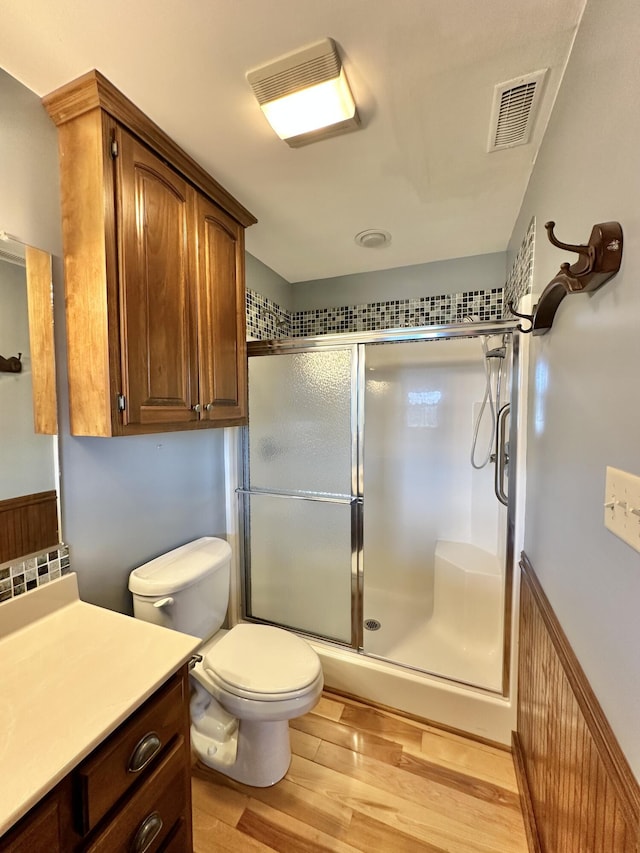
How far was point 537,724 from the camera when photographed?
117 cm

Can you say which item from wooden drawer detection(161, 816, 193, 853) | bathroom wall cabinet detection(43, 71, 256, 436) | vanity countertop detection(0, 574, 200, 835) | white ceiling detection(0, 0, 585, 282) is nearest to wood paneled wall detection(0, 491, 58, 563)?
vanity countertop detection(0, 574, 200, 835)

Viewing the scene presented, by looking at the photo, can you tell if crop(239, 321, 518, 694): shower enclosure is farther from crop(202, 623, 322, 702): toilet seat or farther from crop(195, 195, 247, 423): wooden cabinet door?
crop(202, 623, 322, 702): toilet seat

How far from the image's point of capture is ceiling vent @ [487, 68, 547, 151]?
1.03 meters

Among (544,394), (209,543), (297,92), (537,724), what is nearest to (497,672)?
(537,724)

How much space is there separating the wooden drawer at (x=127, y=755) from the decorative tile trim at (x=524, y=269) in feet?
5.90

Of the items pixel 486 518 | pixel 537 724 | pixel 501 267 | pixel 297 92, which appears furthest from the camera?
pixel 486 518

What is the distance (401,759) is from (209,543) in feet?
4.03

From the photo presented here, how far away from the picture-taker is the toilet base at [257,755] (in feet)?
4.45

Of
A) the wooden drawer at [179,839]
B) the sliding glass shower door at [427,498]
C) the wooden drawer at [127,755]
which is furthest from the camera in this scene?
the sliding glass shower door at [427,498]

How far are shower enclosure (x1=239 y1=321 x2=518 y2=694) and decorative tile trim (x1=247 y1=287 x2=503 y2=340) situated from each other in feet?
0.62

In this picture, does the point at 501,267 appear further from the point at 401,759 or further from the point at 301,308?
the point at 401,759

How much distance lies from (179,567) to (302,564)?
79 centimetres

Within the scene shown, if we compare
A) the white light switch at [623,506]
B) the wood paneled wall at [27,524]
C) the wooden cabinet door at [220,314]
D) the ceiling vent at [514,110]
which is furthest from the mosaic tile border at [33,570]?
the ceiling vent at [514,110]

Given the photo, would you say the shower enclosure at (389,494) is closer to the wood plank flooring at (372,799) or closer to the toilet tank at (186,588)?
the wood plank flooring at (372,799)
